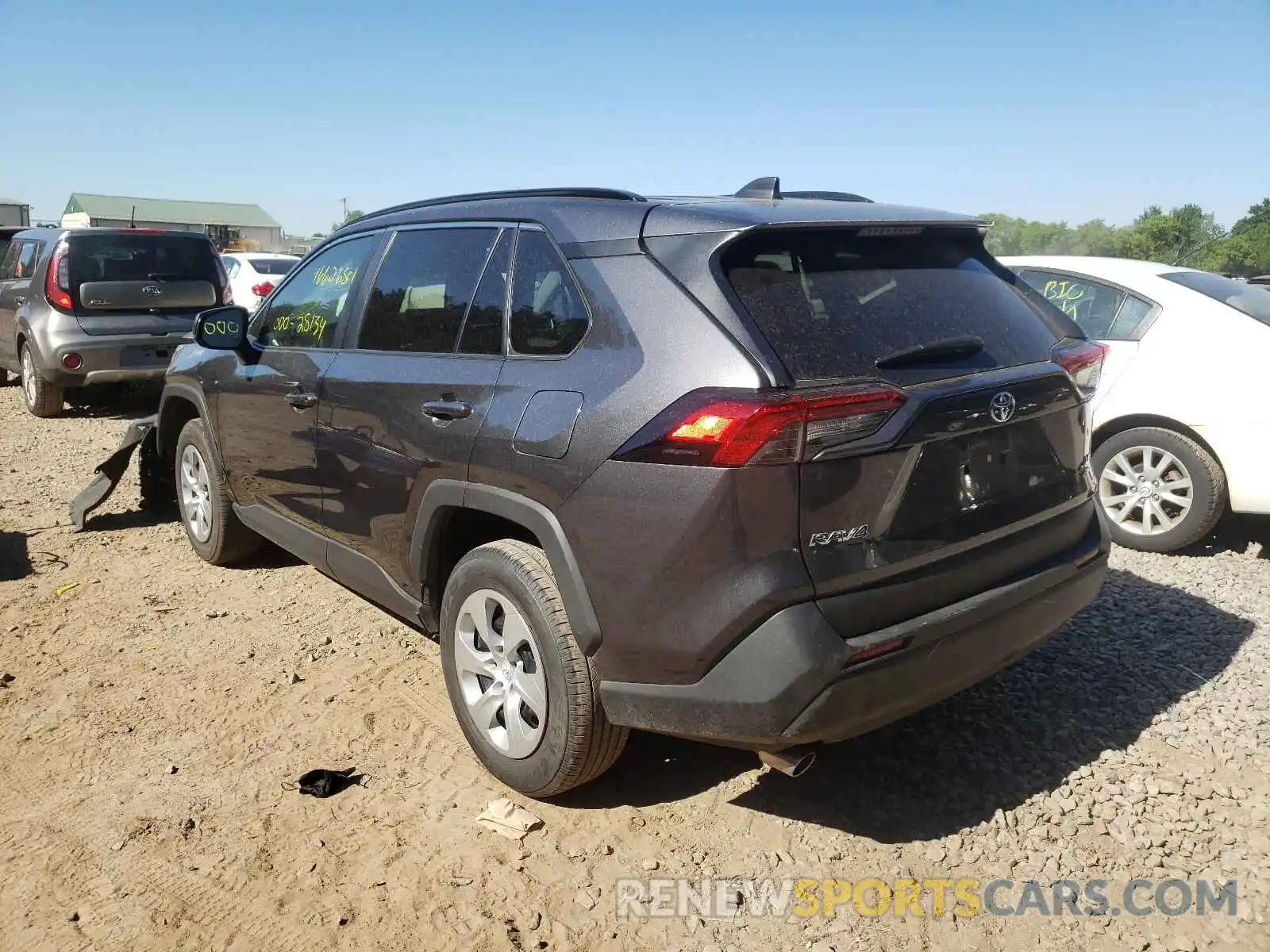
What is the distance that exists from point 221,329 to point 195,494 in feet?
4.42

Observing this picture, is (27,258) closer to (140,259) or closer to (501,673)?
(140,259)

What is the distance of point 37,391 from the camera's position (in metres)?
9.78

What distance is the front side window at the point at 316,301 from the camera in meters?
3.91

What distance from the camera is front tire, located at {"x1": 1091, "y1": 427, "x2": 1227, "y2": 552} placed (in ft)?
16.6

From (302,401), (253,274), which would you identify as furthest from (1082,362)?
(253,274)

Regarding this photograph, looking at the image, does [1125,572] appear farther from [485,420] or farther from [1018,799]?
[485,420]

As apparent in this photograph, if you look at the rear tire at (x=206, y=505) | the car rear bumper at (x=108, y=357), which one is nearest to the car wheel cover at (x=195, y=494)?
the rear tire at (x=206, y=505)

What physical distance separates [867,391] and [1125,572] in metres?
3.31

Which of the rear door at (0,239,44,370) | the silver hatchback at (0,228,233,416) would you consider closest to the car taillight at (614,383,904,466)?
the silver hatchback at (0,228,233,416)

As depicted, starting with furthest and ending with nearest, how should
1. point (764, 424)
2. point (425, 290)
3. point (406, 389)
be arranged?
point (425, 290), point (406, 389), point (764, 424)

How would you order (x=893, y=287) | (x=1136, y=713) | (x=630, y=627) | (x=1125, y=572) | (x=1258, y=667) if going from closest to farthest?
(x=630, y=627) → (x=893, y=287) → (x=1136, y=713) → (x=1258, y=667) → (x=1125, y=572)

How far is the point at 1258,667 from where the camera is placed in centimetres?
382

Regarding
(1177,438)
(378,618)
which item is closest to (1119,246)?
(1177,438)

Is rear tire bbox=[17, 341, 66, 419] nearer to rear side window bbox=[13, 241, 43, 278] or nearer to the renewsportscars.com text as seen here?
rear side window bbox=[13, 241, 43, 278]
